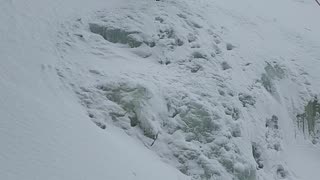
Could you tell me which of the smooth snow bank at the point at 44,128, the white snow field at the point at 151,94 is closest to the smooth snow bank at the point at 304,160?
the white snow field at the point at 151,94

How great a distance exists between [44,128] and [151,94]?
2.33 meters

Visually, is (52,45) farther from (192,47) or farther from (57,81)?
(192,47)

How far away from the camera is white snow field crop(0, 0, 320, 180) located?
6.03 metres

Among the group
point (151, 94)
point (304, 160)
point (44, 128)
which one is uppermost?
point (44, 128)

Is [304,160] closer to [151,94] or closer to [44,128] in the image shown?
[151,94]

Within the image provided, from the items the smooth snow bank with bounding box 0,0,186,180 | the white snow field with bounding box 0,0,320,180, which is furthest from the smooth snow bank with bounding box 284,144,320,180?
the smooth snow bank with bounding box 0,0,186,180

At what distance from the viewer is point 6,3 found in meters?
7.86

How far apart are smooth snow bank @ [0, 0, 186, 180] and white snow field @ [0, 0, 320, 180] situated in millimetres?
19

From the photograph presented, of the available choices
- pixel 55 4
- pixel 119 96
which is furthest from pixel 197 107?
pixel 55 4

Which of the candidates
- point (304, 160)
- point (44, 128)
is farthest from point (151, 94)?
point (304, 160)

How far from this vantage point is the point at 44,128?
5.91 metres

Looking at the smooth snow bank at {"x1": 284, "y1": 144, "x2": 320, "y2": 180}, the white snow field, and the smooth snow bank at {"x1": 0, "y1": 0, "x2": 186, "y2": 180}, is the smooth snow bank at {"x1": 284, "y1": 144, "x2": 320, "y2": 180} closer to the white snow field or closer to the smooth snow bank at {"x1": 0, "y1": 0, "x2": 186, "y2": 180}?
the white snow field

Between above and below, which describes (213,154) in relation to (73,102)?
below

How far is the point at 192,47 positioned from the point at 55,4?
2.79 m
